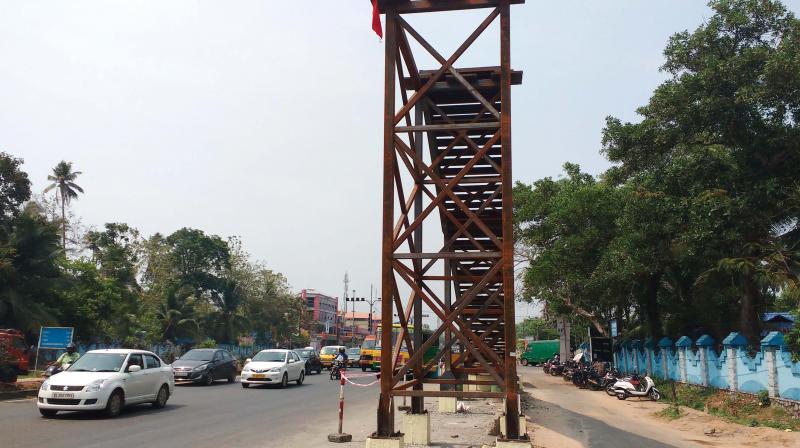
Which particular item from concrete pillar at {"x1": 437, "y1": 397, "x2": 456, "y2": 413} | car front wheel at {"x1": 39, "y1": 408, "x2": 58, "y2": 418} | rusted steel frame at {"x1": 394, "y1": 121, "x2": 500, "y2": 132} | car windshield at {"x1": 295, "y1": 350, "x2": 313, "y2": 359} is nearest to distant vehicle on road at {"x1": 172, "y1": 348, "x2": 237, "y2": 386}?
car windshield at {"x1": 295, "y1": 350, "x2": 313, "y2": 359}

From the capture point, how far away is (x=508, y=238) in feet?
24.9

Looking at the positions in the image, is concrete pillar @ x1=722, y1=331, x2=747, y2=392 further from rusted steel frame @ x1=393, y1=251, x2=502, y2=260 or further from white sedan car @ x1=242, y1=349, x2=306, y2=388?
white sedan car @ x1=242, y1=349, x2=306, y2=388

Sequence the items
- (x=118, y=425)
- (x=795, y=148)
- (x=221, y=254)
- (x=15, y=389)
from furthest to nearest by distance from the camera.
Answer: (x=221, y=254)
(x=795, y=148)
(x=15, y=389)
(x=118, y=425)

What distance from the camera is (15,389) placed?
1611 cm

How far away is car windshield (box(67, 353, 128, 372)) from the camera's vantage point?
12.6m

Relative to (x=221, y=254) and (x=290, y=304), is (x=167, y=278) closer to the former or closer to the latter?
(x=221, y=254)

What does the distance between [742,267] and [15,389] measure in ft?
67.9

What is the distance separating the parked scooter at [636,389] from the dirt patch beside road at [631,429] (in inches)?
29.1

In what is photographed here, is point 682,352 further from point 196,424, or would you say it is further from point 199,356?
point 199,356

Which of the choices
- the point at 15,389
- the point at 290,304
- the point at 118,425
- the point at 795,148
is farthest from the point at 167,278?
the point at 795,148

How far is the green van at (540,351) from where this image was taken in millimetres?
57125

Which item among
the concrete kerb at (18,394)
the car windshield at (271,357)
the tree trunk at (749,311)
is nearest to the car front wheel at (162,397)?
the concrete kerb at (18,394)

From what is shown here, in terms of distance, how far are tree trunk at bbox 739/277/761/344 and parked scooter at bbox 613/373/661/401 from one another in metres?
3.75

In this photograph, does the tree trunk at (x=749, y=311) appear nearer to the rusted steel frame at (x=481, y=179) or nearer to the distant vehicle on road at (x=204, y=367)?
the rusted steel frame at (x=481, y=179)
